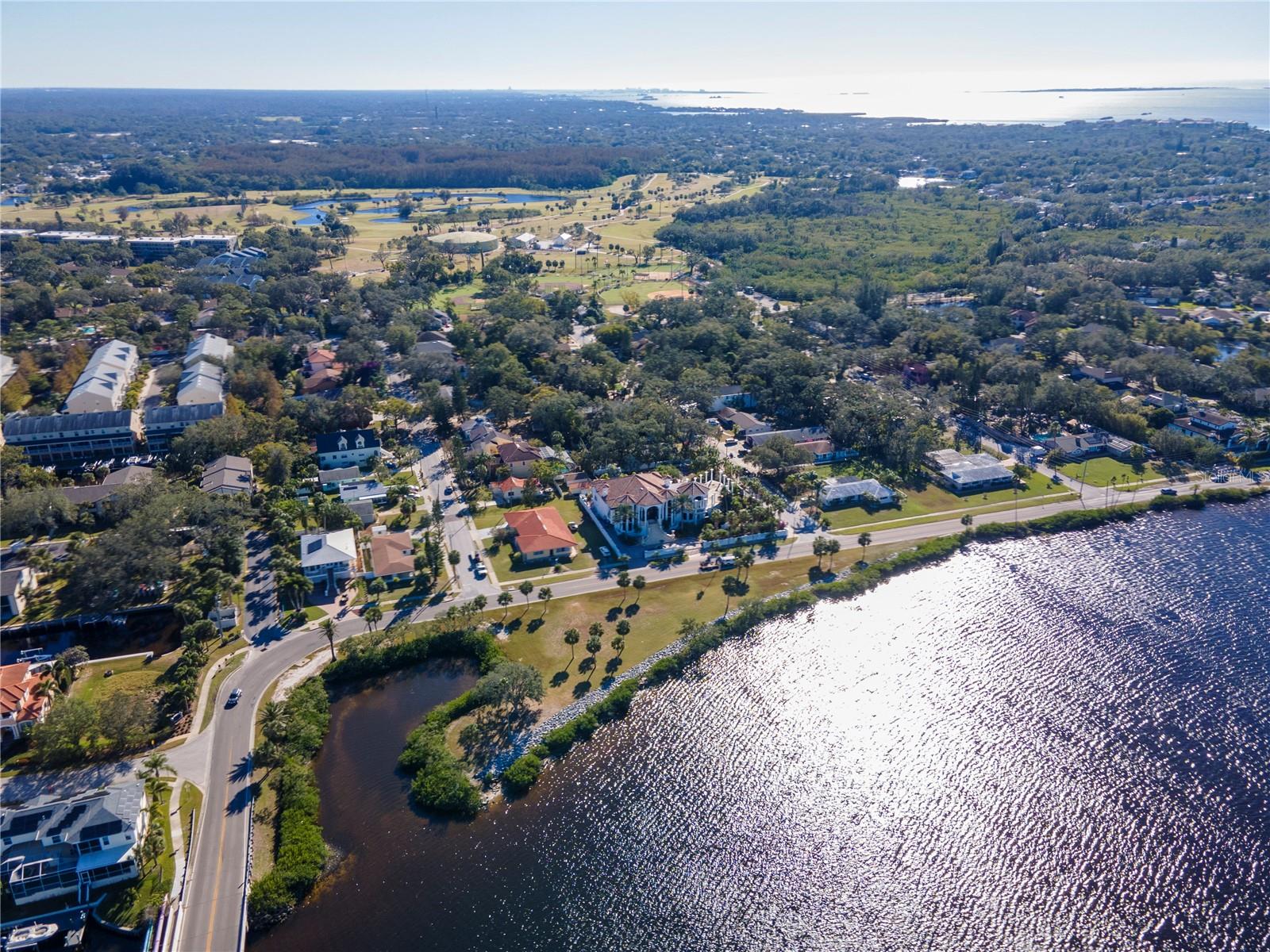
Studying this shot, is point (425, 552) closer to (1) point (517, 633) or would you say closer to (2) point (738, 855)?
(1) point (517, 633)

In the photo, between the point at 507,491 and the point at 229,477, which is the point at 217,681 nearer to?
the point at 229,477

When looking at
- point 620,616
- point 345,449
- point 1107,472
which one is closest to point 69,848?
point 620,616

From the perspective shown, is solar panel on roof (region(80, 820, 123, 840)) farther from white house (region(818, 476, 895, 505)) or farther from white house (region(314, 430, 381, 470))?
white house (region(818, 476, 895, 505))

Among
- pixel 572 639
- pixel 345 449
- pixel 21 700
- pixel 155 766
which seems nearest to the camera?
pixel 155 766

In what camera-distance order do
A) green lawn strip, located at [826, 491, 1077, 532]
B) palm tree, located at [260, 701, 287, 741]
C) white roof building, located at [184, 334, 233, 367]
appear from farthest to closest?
white roof building, located at [184, 334, 233, 367] → green lawn strip, located at [826, 491, 1077, 532] → palm tree, located at [260, 701, 287, 741]

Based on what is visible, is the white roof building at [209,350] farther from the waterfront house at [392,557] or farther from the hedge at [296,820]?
the hedge at [296,820]

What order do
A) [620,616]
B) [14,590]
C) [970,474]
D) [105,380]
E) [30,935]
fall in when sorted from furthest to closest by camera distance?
[105,380], [970,474], [620,616], [14,590], [30,935]

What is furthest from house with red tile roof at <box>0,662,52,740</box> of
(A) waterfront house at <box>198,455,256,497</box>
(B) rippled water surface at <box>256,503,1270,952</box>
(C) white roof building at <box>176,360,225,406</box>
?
(C) white roof building at <box>176,360,225,406</box>
